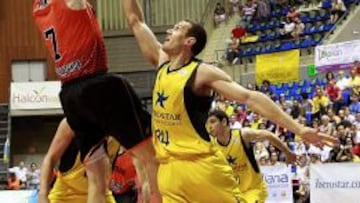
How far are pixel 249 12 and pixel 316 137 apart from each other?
75.2ft

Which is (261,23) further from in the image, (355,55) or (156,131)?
(156,131)

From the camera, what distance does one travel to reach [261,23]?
89.3 ft

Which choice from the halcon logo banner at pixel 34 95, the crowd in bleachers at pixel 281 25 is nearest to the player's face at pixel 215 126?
the crowd in bleachers at pixel 281 25

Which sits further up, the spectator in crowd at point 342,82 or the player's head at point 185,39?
the player's head at point 185,39

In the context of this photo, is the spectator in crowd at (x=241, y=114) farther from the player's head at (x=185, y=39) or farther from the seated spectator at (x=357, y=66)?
the player's head at (x=185, y=39)

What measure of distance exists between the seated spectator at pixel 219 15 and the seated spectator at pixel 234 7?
309 mm

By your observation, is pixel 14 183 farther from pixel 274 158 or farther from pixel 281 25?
pixel 281 25

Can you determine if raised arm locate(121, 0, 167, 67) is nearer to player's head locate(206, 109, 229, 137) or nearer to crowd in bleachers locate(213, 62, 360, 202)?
player's head locate(206, 109, 229, 137)

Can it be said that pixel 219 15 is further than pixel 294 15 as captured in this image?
Yes

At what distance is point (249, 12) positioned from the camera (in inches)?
1100

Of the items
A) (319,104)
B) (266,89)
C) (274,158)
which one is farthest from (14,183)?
(274,158)

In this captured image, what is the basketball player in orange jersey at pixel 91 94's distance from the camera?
6527mm

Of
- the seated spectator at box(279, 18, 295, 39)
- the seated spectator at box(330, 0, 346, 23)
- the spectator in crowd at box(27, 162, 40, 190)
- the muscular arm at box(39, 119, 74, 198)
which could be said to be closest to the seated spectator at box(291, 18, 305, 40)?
the seated spectator at box(279, 18, 295, 39)

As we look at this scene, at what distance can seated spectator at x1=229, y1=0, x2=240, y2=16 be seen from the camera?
29719 millimetres
